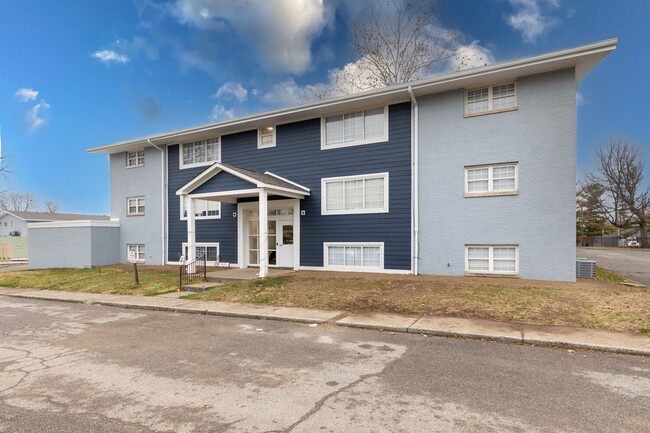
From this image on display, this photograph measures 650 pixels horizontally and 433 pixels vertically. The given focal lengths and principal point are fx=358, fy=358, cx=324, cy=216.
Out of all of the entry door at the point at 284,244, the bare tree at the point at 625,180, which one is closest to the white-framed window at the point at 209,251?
the entry door at the point at 284,244

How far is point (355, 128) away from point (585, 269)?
30.9ft

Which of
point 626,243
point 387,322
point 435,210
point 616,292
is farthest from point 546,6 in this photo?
point 626,243

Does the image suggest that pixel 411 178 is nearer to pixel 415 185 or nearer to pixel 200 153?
pixel 415 185

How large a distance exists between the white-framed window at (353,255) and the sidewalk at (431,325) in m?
5.82

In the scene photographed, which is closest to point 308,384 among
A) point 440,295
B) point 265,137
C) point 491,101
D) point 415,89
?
point 440,295

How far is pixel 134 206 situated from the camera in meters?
19.8

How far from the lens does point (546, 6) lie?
51.4 ft

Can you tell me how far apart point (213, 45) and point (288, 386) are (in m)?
24.0

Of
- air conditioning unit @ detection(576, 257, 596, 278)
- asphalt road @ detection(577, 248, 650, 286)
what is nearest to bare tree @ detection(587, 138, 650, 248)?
asphalt road @ detection(577, 248, 650, 286)

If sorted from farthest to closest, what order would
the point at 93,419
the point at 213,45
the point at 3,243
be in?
the point at 3,243 < the point at 213,45 < the point at 93,419

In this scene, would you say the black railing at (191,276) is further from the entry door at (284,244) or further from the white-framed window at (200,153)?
the white-framed window at (200,153)

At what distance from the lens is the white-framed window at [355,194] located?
13.6 metres

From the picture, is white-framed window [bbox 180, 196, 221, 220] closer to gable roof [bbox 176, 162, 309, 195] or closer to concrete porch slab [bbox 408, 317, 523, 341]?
gable roof [bbox 176, 162, 309, 195]

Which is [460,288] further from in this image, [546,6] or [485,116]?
[546,6]
